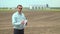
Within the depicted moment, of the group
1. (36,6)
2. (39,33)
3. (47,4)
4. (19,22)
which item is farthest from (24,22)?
(36,6)

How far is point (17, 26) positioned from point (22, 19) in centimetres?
25

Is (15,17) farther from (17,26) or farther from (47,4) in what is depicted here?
(47,4)

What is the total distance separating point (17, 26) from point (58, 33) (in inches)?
190

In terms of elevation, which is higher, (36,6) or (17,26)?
(17,26)

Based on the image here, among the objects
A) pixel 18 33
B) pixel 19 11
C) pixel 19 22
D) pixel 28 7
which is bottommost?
pixel 28 7

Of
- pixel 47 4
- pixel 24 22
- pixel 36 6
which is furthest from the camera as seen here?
pixel 36 6

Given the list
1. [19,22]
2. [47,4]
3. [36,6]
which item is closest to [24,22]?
[19,22]

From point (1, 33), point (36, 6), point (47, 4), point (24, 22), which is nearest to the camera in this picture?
point (24, 22)

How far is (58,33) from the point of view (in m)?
9.55

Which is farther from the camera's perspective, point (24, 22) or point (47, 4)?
point (47, 4)

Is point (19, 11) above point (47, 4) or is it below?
above

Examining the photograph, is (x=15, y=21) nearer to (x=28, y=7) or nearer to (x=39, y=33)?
(x=39, y=33)

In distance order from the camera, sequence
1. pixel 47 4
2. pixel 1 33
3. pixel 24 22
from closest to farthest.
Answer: pixel 24 22, pixel 1 33, pixel 47 4

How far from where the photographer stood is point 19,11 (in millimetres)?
5109
